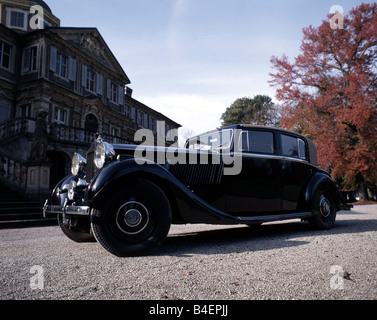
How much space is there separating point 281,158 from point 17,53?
18.8 metres

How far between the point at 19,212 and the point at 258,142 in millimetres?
7027

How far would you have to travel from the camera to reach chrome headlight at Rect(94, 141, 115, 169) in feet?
10.9

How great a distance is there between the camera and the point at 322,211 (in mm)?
5086

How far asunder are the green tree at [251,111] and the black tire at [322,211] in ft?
97.1

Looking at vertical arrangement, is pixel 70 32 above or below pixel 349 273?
above

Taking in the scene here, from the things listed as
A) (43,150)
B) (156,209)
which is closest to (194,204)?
(156,209)

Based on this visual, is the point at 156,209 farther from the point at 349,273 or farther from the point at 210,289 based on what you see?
the point at 349,273

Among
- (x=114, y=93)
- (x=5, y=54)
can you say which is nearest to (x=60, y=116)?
(x=5, y=54)

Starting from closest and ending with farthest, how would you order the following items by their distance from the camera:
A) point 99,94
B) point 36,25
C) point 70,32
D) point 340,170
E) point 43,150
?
point 43,150
point 340,170
point 70,32
point 99,94
point 36,25

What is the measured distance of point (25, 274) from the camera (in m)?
2.37

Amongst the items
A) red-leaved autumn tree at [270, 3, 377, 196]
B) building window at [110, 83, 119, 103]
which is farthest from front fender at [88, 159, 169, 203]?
building window at [110, 83, 119, 103]

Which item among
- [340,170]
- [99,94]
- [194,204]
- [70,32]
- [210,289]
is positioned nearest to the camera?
[210,289]

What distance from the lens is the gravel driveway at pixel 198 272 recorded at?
1.90m

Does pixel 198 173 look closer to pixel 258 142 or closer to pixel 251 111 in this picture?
pixel 258 142
